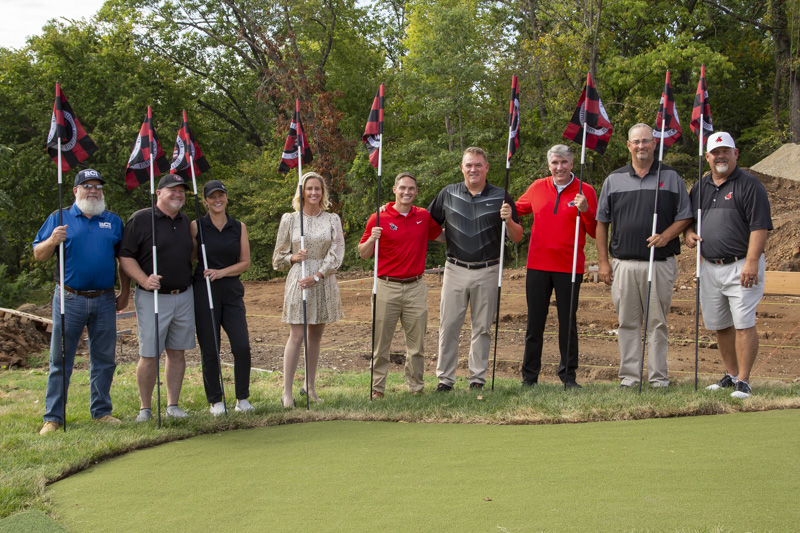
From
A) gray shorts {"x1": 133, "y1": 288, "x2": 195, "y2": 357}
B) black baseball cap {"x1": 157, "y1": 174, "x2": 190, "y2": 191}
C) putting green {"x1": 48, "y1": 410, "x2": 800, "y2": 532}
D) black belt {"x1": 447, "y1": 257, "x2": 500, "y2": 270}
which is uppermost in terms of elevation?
black baseball cap {"x1": 157, "y1": 174, "x2": 190, "y2": 191}

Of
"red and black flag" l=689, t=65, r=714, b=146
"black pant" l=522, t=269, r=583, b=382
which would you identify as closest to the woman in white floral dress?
"black pant" l=522, t=269, r=583, b=382

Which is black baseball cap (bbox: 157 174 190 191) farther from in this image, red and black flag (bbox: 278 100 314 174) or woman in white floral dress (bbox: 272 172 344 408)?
red and black flag (bbox: 278 100 314 174)

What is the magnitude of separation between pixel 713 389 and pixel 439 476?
9.17 ft

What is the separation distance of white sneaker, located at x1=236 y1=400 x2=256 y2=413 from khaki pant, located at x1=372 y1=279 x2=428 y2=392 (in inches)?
41.4

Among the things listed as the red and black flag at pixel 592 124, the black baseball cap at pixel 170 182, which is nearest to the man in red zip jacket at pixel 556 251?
the red and black flag at pixel 592 124

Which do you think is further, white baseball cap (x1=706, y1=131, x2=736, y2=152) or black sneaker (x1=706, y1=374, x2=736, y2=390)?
black sneaker (x1=706, y1=374, x2=736, y2=390)

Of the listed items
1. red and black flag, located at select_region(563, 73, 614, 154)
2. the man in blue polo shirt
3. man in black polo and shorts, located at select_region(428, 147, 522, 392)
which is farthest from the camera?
red and black flag, located at select_region(563, 73, 614, 154)

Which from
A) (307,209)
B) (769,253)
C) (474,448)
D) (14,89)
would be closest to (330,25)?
(14,89)

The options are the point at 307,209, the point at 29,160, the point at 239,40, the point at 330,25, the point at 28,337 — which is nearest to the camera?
the point at 307,209

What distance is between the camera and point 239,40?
29406mm

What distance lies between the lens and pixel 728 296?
5719mm

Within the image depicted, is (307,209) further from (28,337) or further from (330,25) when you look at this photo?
(330,25)

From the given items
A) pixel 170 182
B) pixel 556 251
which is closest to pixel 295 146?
pixel 170 182

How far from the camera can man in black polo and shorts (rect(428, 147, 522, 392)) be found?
6141 millimetres
